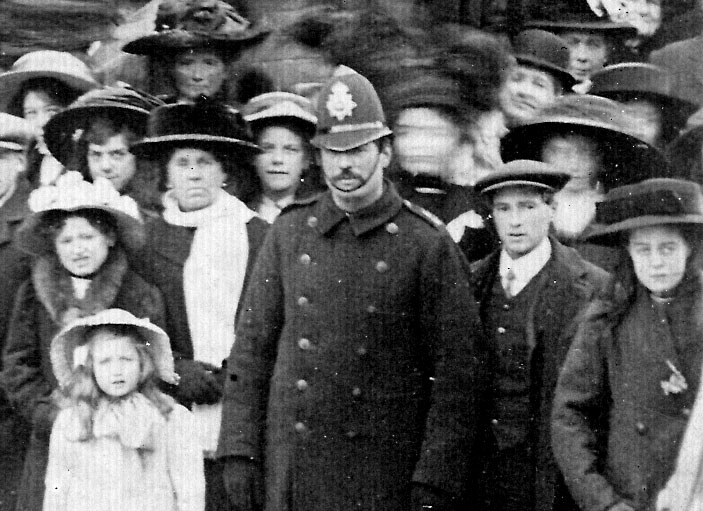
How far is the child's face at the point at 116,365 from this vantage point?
489cm

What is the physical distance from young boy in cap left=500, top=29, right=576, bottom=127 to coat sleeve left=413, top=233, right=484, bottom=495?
0.63 metres

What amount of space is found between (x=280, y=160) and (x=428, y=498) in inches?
54.3

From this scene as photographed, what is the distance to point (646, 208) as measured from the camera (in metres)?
4.66

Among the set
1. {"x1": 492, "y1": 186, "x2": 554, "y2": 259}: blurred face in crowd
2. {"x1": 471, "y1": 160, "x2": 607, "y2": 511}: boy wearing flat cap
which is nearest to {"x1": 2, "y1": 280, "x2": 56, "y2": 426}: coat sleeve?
{"x1": 471, "y1": 160, "x2": 607, "y2": 511}: boy wearing flat cap

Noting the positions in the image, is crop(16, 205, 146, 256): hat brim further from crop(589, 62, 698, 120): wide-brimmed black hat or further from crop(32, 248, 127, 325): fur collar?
crop(589, 62, 698, 120): wide-brimmed black hat

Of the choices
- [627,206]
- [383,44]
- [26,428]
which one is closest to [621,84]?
[627,206]

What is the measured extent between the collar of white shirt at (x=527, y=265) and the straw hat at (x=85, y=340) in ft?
4.15

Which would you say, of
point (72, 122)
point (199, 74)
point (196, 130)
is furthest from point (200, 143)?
point (72, 122)

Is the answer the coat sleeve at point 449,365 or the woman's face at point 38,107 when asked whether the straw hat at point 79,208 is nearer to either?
the woman's face at point 38,107

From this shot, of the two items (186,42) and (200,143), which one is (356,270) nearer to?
(200,143)

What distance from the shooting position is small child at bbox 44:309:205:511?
486cm

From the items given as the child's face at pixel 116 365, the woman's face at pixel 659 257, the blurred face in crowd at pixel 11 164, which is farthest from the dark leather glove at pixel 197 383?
the woman's face at pixel 659 257

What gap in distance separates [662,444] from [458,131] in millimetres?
1326

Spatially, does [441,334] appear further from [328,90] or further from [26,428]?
[26,428]
